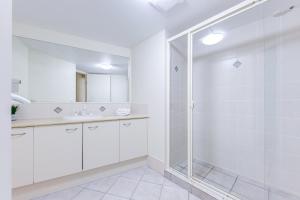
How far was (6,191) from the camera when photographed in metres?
0.55

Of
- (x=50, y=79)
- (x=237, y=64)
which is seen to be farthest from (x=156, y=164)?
(x=50, y=79)

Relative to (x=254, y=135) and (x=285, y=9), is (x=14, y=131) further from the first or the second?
(x=285, y=9)

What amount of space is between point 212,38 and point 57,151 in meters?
2.45

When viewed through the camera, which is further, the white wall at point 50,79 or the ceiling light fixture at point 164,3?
the white wall at point 50,79

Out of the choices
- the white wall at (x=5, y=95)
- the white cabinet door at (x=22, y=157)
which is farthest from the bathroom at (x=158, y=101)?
the white wall at (x=5, y=95)

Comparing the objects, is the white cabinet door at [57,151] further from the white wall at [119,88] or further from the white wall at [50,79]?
the white wall at [119,88]

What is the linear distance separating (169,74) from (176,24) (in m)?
0.66

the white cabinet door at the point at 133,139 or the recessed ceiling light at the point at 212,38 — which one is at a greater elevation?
the recessed ceiling light at the point at 212,38

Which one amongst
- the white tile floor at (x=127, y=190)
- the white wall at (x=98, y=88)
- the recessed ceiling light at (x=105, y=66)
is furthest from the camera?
the recessed ceiling light at (x=105, y=66)

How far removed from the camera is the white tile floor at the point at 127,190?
1692mm

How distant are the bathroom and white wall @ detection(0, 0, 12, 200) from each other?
941 millimetres

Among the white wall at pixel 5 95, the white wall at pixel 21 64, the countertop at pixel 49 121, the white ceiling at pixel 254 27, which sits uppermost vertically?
the white ceiling at pixel 254 27

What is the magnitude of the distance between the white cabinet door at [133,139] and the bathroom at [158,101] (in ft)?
0.06

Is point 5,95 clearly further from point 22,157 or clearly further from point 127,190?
point 127,190
